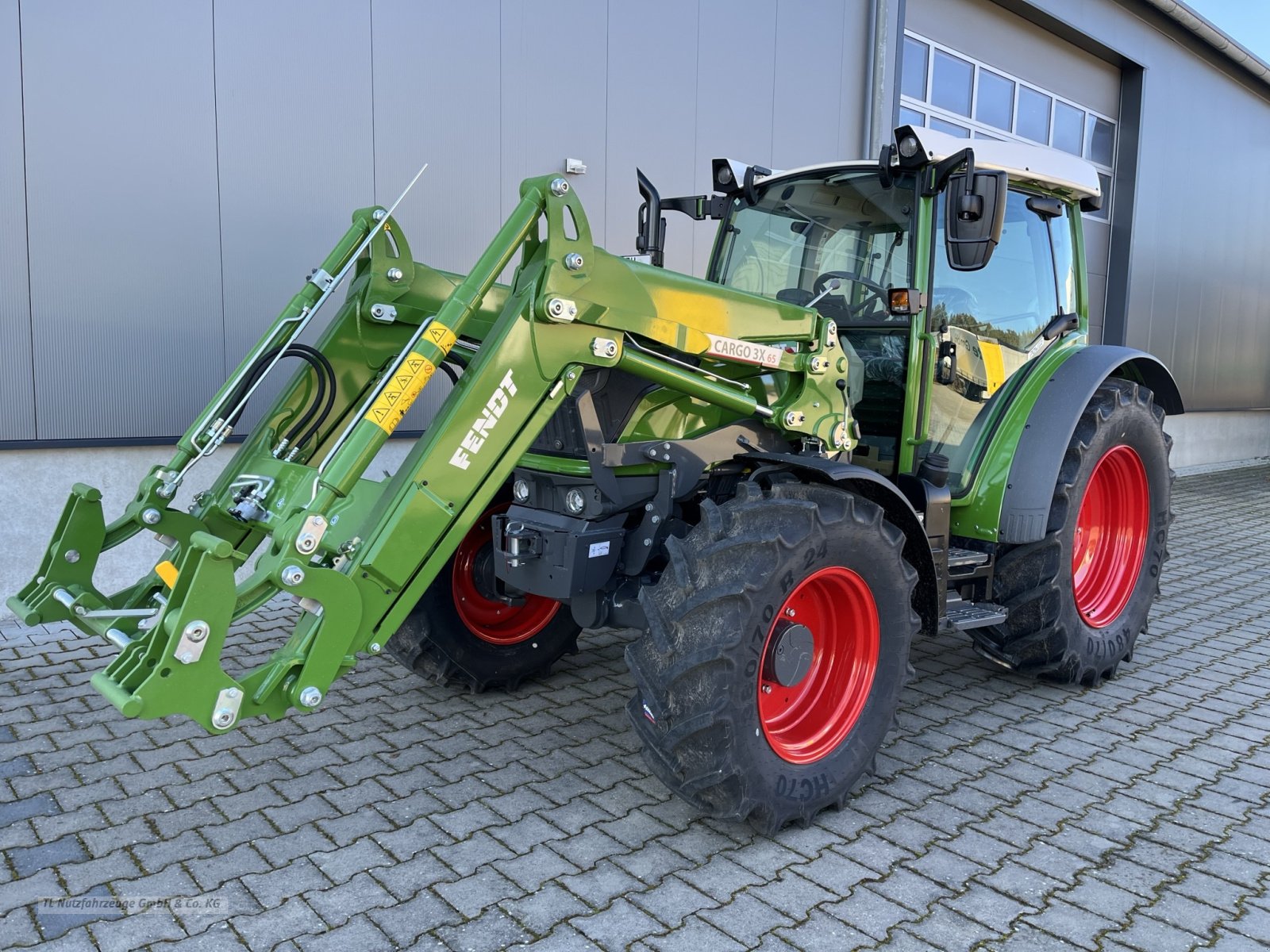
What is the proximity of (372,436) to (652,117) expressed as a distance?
517 cm

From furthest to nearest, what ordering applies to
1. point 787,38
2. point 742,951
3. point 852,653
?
point 787,38, point 852,653, point 742,951

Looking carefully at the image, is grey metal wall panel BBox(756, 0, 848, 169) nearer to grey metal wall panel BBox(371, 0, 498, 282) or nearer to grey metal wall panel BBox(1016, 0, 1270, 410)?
grey metal wall panel BBox(371, 0, 498, 282)

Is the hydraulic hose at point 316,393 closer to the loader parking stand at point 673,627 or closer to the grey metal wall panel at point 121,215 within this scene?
the loader parking stand at point 673,627

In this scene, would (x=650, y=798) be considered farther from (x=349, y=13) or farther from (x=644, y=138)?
(x=644, y=138)

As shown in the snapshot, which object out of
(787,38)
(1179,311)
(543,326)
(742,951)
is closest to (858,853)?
(742,951)

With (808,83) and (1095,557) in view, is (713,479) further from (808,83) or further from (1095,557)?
(808,83)

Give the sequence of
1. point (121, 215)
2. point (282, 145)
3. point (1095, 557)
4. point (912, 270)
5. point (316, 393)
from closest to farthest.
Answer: point (316, 393) < point (912, 270) < point (1095, 557) < point (121, 215) < point (282, 145)

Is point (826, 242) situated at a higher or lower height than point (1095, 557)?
higher

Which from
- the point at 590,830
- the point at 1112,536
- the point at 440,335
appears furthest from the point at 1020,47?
the point at 590,830

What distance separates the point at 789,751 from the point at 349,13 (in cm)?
486

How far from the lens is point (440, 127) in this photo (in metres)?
6.25

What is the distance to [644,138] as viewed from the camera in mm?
7246

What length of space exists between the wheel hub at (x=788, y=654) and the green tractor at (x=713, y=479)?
11 millimetres

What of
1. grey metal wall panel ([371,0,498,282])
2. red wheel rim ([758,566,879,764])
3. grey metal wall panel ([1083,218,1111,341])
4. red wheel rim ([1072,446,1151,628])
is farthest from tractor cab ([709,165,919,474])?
grey metal wall panel ([1083,218,1111,341])
